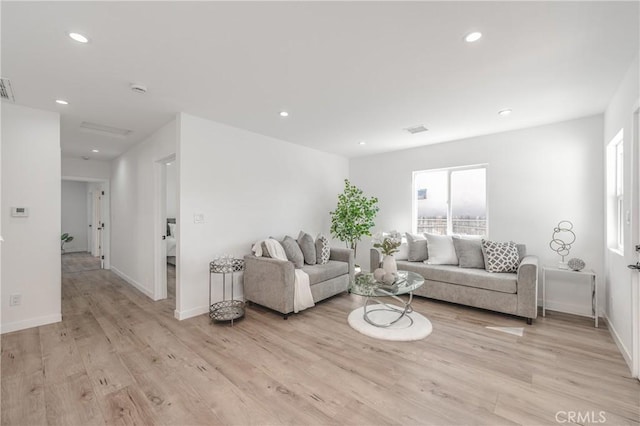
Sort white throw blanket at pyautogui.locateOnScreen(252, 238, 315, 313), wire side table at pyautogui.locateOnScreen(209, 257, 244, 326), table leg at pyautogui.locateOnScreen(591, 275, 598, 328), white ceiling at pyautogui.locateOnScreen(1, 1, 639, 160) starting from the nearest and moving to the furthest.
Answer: white ceiling at pyautogui.locateOnScreen(1, 1, 639, 160), table leg at pyautogui.locateOnScreen(591, 275, 598, 328), wire side table at pyautogui.locateOnScreen(209, 257, 244, 326), white throw blanket at pyautogui.locateOnScreen(252, 238, 315, 313)

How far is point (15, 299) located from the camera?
298cm

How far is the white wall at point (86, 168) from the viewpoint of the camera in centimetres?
565

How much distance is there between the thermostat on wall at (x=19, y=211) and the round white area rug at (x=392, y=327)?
3875 millimetres

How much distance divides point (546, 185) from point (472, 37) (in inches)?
115

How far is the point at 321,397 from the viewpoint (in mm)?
1898

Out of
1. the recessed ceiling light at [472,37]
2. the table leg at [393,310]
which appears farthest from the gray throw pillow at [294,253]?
the recessed ceiling light at [472,37]

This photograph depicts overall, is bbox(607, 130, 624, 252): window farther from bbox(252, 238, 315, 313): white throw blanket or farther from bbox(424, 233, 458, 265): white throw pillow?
bbox(252, 238, 315, 313): white throw blanket

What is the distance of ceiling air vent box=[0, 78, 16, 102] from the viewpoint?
8.06ft

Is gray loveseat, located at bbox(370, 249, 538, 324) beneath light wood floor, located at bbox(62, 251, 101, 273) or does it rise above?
above

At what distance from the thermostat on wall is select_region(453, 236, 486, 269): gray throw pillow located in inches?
215

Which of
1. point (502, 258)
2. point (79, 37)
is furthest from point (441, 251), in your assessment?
point (79, 37)

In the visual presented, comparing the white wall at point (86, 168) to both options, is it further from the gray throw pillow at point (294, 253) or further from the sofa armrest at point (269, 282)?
the gray throw pillow at point (294, 253)

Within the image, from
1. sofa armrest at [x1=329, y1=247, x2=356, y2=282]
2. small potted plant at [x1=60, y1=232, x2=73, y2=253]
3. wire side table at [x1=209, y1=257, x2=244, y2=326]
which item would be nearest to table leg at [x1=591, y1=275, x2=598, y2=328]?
sofa armrest at [x1=329, y1=247, x2=356, y2=282]

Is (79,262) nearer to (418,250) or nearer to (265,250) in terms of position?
(265,250)
